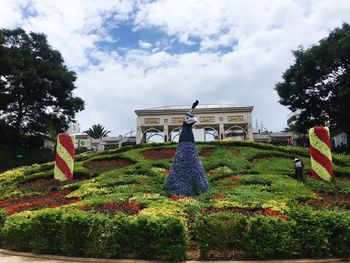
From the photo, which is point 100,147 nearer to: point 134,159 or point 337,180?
point 134,159

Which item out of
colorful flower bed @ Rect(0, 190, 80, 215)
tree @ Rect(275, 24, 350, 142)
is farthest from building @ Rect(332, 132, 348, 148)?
colorful flower bed @ Rect(0, 190, 80, 215)

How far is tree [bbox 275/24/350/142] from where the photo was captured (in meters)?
31.1

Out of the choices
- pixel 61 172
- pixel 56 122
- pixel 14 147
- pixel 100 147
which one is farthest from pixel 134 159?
pixel 100 147

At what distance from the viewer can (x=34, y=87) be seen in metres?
37.9

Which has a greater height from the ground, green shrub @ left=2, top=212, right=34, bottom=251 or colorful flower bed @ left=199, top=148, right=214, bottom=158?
colorful flower bed @ left=199, top=148, right=214, bottom=158

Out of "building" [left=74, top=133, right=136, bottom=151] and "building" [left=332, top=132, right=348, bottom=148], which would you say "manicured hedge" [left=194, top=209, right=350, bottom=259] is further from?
"building" [left=74, top=133, right=136, bottom=151]

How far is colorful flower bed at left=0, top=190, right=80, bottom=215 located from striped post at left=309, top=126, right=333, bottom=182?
33.7 feet

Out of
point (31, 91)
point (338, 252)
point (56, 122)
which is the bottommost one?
point (338, 252)

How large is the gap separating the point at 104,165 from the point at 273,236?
49.5ft

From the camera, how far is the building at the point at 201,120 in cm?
5097

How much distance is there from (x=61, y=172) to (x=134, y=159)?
14.7ft

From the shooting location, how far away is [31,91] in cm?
3791

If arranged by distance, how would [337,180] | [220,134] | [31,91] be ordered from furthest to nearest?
[220,134] → [31,91] → [337,180]

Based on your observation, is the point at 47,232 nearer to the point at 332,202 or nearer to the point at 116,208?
the point at 116,208
